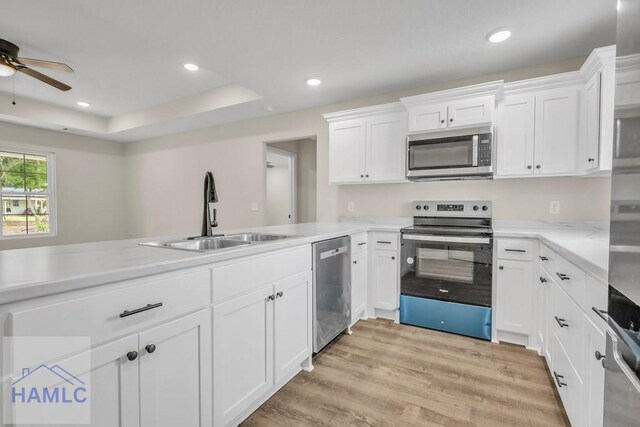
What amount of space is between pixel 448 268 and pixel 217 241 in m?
1.94

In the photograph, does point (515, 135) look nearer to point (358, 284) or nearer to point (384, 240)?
point (384, 240)

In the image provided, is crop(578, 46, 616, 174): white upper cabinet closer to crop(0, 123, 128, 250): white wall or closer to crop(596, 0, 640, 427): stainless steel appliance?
crop(596, 0, 640, 427): stainless steel appliance

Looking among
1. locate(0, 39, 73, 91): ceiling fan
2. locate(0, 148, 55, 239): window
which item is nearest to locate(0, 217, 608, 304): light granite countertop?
locate(0, 39, 73, 91): ceiling fan

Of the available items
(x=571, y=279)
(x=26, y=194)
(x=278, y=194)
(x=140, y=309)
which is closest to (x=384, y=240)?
(x=571, y=279)

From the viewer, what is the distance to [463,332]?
2.53m

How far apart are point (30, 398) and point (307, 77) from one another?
292cm

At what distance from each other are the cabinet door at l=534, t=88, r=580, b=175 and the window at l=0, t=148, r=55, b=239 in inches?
265

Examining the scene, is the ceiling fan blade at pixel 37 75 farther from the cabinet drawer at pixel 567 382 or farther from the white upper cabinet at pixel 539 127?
the cabinet drawer at pixel 567 382

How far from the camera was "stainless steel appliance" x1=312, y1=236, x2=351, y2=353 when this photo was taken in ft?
6.85

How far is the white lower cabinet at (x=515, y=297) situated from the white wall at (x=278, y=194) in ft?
12.0

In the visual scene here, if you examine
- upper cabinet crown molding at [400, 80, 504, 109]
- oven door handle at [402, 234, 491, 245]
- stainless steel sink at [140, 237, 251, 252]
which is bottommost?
oven door handle at [402, 234, 491, 245]

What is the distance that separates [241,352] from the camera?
145 centimetres

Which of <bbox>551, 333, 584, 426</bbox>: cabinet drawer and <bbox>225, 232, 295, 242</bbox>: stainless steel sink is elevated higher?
<bbox>225, 232, 295, 242</bbox>: stainless steel sink

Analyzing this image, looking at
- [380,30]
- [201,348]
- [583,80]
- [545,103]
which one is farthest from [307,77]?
[201,348]
